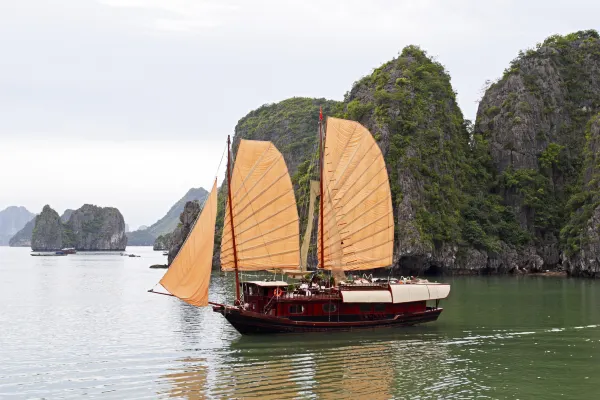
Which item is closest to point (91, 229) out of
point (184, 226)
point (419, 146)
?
point (184, 226)

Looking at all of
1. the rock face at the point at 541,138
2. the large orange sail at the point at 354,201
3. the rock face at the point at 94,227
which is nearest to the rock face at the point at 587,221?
the rock face at the point at 541,138

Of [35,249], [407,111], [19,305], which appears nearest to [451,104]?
[407,111]

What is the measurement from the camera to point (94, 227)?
18812 cm

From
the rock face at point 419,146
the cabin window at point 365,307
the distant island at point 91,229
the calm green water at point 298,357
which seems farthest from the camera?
the distant island at point 91,229

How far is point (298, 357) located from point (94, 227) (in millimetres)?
175966

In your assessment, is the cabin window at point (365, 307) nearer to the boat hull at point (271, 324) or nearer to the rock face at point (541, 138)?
the boat hull at point (271, 324)

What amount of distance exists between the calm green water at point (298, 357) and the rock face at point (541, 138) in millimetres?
37602

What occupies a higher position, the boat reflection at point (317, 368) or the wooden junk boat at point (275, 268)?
the wooden junk boat at point (275, 268)

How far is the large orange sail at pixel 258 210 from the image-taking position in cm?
2717

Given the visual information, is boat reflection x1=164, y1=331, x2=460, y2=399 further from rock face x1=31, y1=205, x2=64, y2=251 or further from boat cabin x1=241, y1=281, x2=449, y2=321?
rock face x1=31, y1=205, x2=64, y2=251

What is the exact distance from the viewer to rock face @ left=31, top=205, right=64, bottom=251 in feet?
571

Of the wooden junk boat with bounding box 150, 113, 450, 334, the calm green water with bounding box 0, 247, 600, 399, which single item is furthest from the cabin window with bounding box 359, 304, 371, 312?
the calm green water with bounding box 0, 247, 600, 399

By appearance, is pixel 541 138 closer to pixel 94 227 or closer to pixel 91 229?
pixel 94 227

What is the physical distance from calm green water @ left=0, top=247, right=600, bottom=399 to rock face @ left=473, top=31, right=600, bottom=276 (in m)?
37.6
